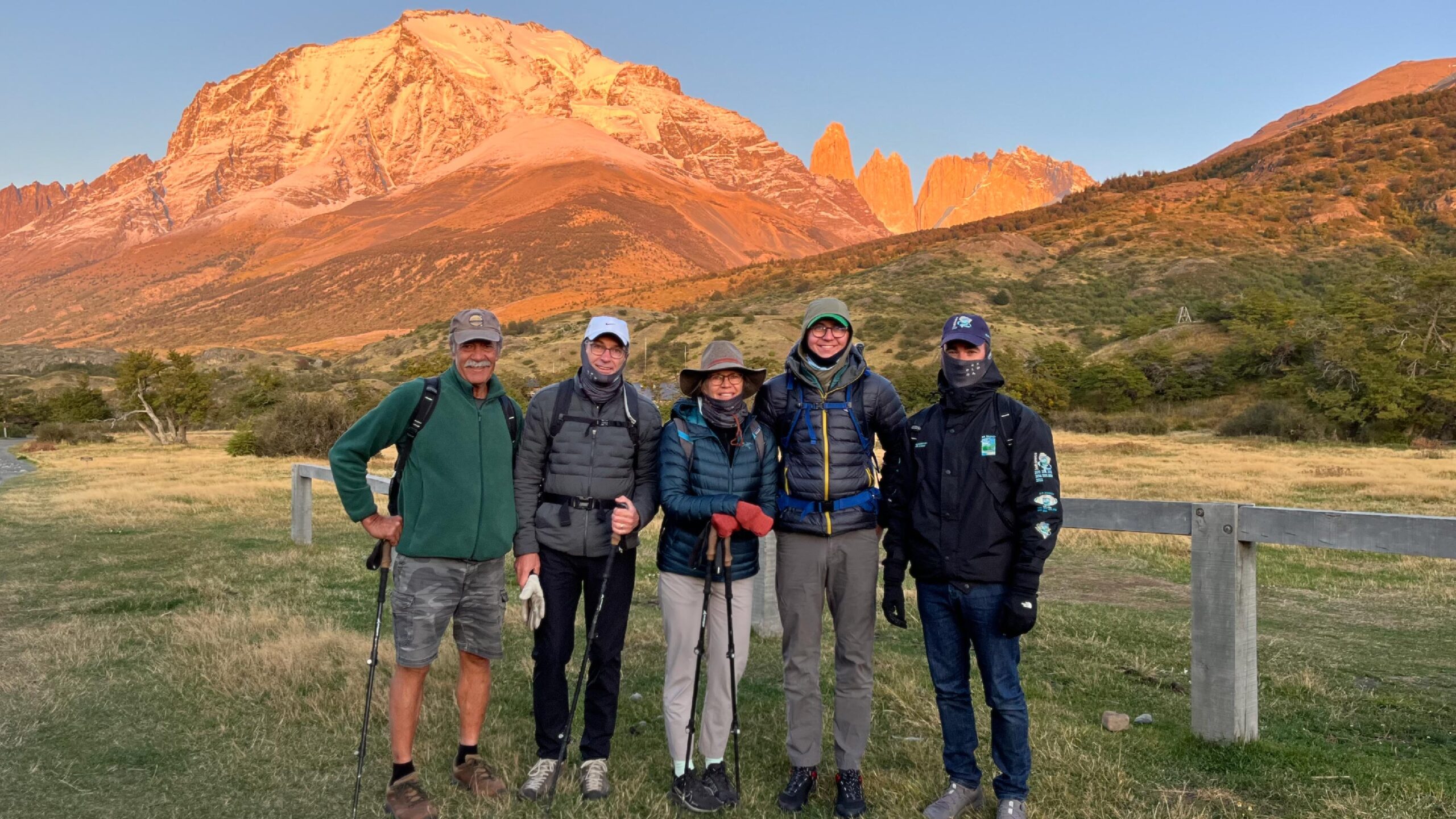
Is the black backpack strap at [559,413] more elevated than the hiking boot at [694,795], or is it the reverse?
the black backpack strap at [559,413]

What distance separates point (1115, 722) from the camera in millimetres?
4785

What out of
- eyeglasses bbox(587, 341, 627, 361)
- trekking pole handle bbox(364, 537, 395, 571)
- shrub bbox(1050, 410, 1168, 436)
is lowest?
shrub bbox(1050, 410, 1168, 436)

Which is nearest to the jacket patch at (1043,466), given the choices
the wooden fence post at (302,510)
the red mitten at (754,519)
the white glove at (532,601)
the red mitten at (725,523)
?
the red mitten at (754,519)

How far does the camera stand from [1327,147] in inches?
4503

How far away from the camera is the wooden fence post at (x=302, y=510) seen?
38.3 ft

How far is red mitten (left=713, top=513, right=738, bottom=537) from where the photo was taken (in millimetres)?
3941

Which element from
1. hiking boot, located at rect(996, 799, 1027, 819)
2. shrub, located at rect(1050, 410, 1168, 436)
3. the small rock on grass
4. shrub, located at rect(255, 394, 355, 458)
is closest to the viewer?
hiking boot, located at rect(996, 799, 1027, 819)

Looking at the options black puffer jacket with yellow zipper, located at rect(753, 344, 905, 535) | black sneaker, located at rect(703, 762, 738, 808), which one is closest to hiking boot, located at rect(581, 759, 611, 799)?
black sneaker, located at rect(703, 762, 738, 808)

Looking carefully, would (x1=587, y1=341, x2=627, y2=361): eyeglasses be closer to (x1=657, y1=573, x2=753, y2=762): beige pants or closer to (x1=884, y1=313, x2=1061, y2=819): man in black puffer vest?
(x1=657, y1=573, x2=753, y2=762): beige pants

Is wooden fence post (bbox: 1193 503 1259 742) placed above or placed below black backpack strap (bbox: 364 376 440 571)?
below

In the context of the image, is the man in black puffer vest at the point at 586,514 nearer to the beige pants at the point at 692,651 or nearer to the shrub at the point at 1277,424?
the beige pants at the point at 692,651

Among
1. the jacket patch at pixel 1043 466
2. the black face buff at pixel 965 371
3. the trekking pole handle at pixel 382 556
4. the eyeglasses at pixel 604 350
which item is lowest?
the trekking pole handle at pixel 382 556

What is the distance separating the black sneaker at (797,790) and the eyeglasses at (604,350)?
203 centimetres

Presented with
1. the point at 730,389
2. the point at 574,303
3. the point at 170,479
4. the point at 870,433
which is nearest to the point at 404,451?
the point at 730,389
